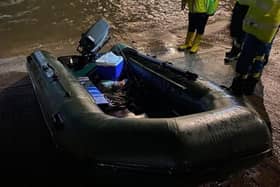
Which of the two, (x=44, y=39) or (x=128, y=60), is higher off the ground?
(x=128, y=60)

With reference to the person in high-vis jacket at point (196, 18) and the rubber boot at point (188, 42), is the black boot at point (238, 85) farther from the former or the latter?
the rubber boot at point (188, 42)

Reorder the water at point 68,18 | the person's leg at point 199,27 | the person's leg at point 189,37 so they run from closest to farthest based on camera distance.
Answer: the person's leg at point 199,27 < the person's leg at point 189,37 < the water at point 68,18

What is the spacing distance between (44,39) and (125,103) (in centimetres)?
305

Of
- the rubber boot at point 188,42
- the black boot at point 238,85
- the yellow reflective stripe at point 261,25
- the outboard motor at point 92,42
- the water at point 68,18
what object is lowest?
the water at point 68,18

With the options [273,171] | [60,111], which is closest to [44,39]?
[60,111]

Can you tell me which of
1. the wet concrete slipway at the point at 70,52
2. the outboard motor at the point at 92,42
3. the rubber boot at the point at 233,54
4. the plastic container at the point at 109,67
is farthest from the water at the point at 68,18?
the plastic container at the point at 109,67

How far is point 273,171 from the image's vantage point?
10.6 ft

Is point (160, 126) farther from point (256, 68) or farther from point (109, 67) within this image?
point (256, 68)

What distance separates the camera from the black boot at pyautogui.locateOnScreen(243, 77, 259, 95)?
4.31 m

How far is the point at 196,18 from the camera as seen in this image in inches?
217

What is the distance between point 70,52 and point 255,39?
107 inches

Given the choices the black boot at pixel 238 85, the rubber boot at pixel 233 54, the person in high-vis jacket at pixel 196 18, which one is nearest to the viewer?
the black boot at pixel 238 85

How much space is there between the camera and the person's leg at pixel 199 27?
5469mm

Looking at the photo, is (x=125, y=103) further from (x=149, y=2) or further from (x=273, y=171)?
(x=149, y=2)
